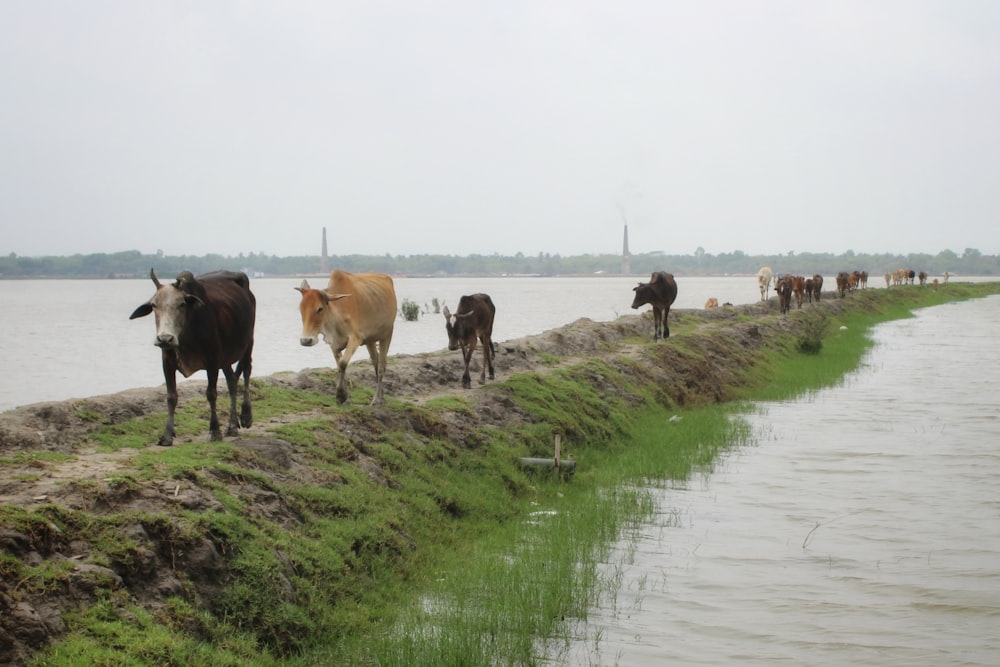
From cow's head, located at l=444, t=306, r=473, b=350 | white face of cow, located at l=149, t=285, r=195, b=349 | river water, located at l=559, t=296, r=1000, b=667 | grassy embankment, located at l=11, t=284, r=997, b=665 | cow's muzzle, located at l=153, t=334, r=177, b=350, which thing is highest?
white face of cow, located at l=149, t=285, r=195, b=349

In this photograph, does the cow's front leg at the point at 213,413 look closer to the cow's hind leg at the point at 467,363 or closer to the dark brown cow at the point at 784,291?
the cow's hind leg at the point at 467,363

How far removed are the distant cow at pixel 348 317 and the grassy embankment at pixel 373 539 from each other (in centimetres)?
56

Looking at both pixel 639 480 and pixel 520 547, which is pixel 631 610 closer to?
pixel 520 547

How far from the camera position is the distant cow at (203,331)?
903cm

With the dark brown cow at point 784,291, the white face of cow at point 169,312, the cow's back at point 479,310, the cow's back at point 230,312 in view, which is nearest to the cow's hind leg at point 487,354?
the cow's back at point 479,310

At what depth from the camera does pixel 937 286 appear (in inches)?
3246

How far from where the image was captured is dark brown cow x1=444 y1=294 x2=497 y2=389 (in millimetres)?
14594

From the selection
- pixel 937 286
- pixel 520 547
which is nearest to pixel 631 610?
pixel 520 547

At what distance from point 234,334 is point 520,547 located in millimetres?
3523

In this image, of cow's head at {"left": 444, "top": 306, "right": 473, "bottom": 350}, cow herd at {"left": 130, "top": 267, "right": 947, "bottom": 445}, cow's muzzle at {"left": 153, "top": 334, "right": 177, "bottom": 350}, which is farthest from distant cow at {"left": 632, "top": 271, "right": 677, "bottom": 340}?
cow's muzzle at {"left": 153, "top": 334, "right": 177, "bottom": 350}

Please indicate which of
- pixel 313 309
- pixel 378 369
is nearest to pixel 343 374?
pixel 378 369

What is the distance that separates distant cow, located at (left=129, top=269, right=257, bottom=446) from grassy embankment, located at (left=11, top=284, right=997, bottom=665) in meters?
0.49

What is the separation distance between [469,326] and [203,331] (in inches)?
225

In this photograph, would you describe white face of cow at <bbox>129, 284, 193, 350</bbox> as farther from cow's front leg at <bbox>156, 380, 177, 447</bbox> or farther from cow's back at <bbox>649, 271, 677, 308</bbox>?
cow's back at <bbox>649, 271, 677, 308</bbox>
